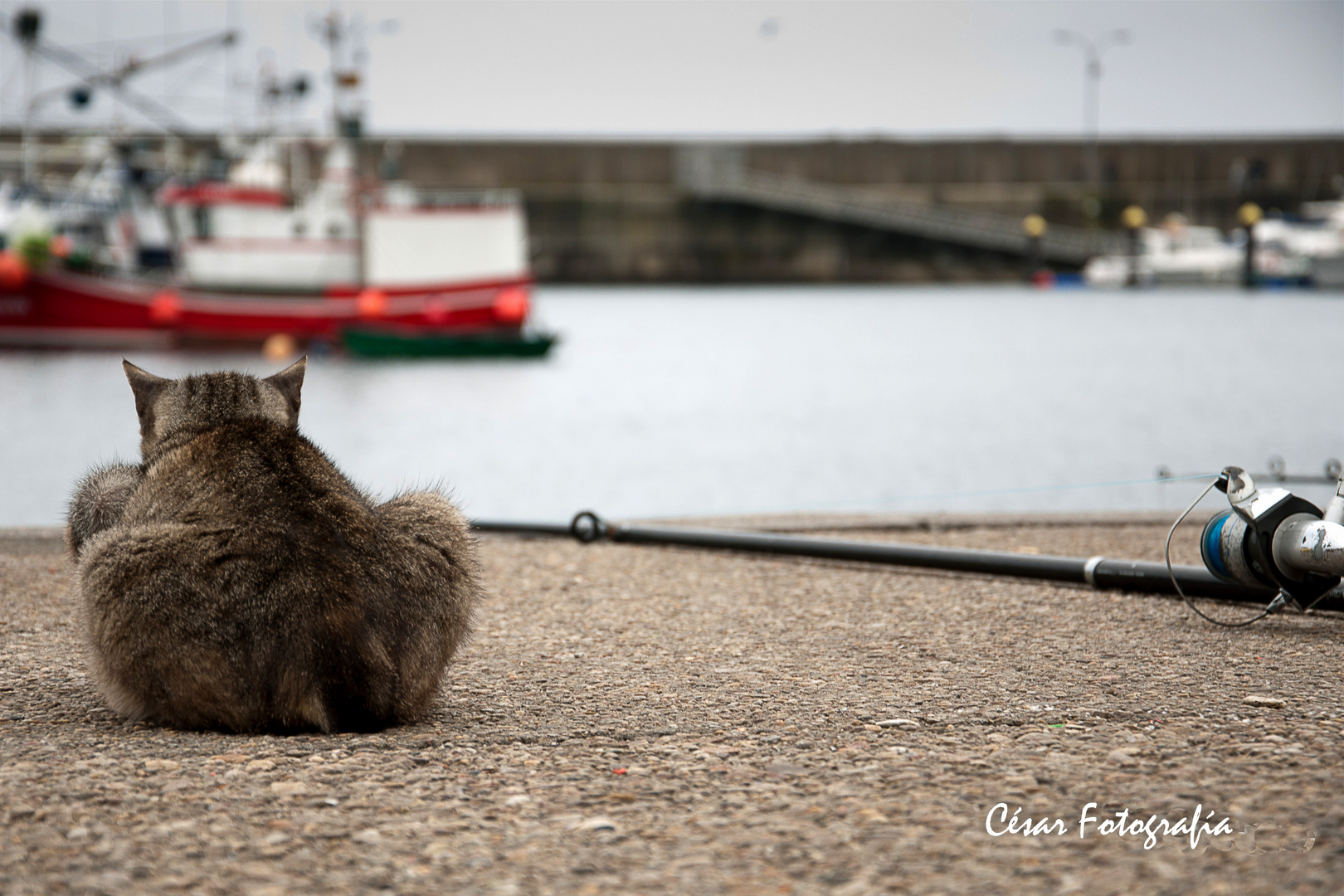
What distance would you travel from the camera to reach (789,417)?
2180 cm

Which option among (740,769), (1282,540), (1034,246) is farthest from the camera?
(1034,246)

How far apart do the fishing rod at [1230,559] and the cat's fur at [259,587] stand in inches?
88.1

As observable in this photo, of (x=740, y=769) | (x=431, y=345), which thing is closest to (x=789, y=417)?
(x=431, y=345)

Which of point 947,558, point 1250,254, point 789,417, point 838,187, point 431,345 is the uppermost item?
point 838,187

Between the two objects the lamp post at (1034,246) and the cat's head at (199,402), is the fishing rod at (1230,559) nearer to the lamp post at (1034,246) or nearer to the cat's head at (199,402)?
the cat's head at (199,402)

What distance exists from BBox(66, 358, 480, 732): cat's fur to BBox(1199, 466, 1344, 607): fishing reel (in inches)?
94.6

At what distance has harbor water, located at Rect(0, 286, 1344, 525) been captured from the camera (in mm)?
→ 14336

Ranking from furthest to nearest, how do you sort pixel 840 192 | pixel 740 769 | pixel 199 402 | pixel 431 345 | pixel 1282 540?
pixel 840 192 → pixel 431 345 → pixel 1282 540 → pixel 199 402 → pixel 740 769

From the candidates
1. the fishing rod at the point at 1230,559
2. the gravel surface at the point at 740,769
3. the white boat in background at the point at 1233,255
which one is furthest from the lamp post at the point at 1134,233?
the gravel surface at the point at 740,769

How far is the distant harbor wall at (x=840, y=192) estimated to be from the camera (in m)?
62.3

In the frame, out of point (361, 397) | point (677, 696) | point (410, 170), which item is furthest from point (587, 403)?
point (410, 170)

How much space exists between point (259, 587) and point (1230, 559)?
2993 millimetres

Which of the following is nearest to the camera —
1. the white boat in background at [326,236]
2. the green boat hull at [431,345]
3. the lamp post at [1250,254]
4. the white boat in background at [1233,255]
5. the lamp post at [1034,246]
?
the green boat hull at [431,345]

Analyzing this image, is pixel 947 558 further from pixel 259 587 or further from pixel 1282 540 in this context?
pixel 259 587
